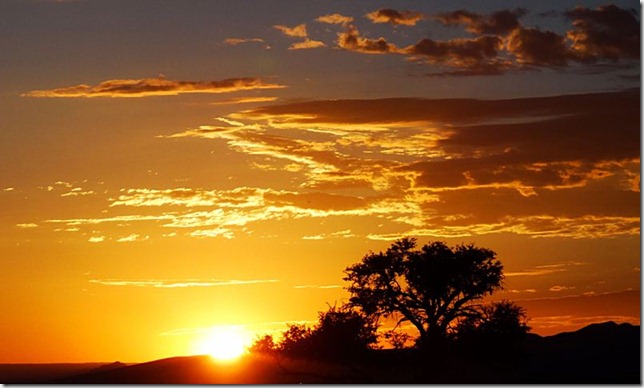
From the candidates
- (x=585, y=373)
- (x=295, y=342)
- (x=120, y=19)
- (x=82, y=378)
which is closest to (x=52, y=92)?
(x=120, y=19)

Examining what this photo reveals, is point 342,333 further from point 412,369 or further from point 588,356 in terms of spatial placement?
point 588,356

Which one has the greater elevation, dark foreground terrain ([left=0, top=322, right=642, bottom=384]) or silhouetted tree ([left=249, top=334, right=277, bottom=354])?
silhouetted tree ([left=249, top=334, right=277, bottom=354])

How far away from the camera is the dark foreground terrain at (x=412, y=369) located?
31938 millimetres

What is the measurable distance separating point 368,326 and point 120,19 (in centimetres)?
1203

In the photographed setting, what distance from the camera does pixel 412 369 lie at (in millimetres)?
34219

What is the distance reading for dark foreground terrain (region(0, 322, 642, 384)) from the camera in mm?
31938

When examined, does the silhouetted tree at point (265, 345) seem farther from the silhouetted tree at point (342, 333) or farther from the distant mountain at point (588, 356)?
the distant mountain at point (588, 356)

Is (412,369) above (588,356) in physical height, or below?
below

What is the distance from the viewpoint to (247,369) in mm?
32375

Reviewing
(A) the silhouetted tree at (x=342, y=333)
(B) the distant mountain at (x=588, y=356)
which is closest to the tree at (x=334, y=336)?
(A) the silhouetted tree at (x=342, y=333)

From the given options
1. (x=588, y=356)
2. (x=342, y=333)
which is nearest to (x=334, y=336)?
(x=342, y=333)

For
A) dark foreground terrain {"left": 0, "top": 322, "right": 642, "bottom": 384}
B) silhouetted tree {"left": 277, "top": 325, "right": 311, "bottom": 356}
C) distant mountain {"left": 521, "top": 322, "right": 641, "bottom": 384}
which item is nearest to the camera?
dark foreground terrain {"left": 0, "top": 322, "right": 642, "bottom": 384}

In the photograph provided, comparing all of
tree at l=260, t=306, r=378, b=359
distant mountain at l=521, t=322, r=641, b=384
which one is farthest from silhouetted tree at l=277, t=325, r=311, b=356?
distant mountain at l=521, t=322, r=641, b=384

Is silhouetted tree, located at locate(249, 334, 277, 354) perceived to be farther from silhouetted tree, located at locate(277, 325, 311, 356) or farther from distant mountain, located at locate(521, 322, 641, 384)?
distant mountain, located at locate(521, 322, 641, 384)
